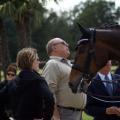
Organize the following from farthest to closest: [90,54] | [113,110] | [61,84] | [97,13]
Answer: [97,13]
[61,84]
[113,110]
[90,54]

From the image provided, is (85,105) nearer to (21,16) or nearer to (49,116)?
(49,116)

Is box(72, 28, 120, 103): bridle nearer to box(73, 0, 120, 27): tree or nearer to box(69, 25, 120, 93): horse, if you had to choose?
box(69, 25, 120, 93): horse

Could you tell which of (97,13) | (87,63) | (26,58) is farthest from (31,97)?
(97,13)

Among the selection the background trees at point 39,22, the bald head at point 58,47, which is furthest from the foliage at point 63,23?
the bald head at point 58,47

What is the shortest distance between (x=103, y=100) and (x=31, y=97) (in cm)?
121

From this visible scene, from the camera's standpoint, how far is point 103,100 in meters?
5.65

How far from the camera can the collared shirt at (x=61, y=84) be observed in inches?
221

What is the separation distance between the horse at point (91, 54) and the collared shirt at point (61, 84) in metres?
0.31

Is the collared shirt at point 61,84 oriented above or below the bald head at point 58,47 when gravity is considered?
below

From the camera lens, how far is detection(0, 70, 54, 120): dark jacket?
4770mm

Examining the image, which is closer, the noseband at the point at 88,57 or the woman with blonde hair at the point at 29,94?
the woman with blonde hair at the point at 29,94

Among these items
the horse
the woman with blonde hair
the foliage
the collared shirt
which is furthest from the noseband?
the foliage

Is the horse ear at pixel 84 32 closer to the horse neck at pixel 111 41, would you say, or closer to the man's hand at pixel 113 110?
the horse neck at pixel 111 41

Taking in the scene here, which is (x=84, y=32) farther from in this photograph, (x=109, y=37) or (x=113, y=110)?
(x=113, y=110)
